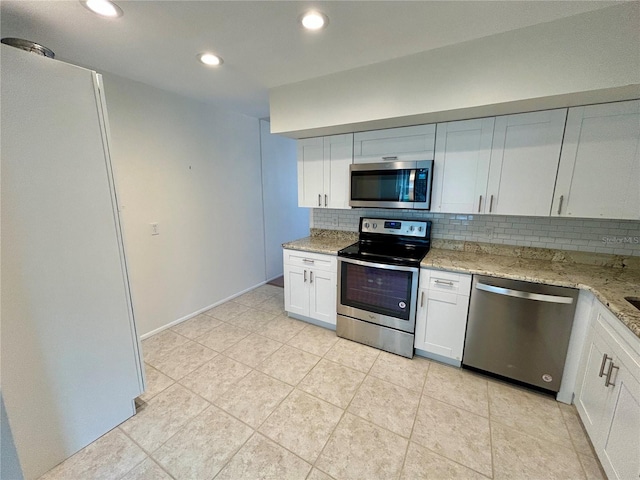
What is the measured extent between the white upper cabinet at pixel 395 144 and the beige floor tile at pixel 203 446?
2.46 m

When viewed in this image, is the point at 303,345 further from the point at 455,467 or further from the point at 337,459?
the point at 455,467

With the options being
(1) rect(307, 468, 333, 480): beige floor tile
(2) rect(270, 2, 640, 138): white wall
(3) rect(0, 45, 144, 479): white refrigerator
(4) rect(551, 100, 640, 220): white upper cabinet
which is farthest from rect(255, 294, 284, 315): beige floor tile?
(4) rect(551, 100, 640, 220): white upper cabinet

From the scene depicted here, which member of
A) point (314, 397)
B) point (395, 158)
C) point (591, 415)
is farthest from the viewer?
point (395, 158)

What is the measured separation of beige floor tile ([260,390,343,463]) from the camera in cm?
156

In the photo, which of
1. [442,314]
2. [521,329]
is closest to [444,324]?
[442,314]

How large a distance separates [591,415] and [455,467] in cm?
91

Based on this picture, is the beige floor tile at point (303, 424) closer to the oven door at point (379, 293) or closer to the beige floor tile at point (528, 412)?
the oven door at point (379, 293)

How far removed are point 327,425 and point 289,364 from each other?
0.69m

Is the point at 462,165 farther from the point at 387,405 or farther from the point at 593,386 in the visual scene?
the point at 387,405

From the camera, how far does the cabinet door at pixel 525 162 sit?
1.89 metres

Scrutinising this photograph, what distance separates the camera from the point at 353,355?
2.43 meters

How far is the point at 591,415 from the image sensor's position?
1.54m

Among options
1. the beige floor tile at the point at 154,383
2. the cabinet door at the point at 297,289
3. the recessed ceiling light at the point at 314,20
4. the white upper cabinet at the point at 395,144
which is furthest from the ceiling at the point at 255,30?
the beige floor tile at the point at 154,383

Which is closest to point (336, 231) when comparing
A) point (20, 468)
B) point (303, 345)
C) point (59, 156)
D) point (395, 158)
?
point (395, 158)
